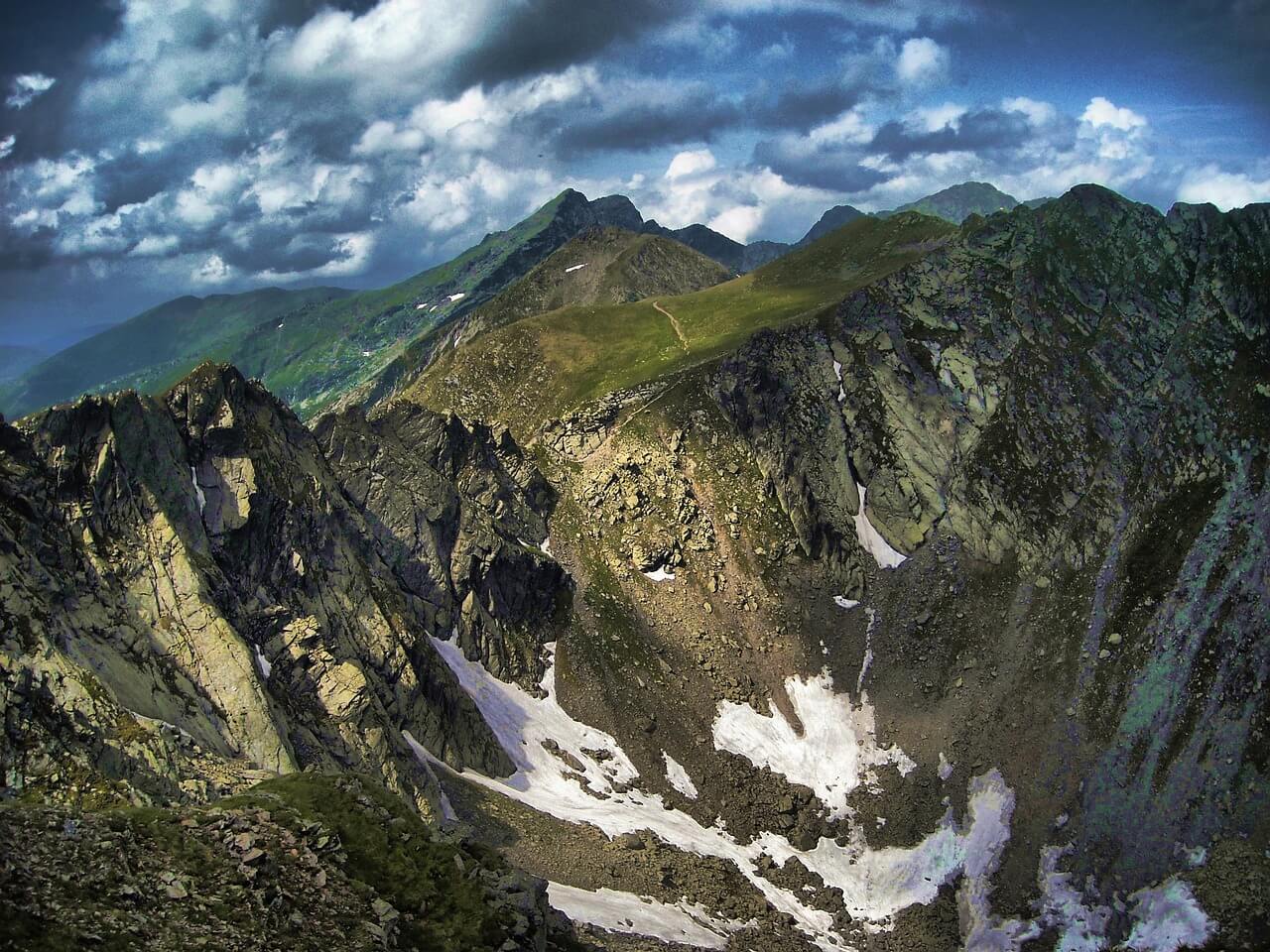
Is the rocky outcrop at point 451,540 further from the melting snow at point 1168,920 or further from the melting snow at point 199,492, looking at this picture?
the melting snow at point 1168,920

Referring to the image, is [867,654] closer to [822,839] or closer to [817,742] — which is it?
[817,742]

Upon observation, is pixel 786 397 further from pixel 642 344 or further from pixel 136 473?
pixel 136 473

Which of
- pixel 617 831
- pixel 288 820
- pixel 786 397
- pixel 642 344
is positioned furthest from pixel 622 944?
pixel 642 344

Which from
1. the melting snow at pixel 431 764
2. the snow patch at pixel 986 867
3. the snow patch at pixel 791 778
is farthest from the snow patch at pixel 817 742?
the melting snow at pixel 431 764

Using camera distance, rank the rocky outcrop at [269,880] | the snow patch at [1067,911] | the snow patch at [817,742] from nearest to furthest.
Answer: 1. the rocky outcrop at [269,880]
2. the snow patch at [1067,911]
3. the snow patch at [817,742]

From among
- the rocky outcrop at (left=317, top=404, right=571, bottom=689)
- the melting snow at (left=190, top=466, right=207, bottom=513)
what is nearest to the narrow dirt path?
the rocky outcrop at (left=317, top=404, right=571, bottom=689)

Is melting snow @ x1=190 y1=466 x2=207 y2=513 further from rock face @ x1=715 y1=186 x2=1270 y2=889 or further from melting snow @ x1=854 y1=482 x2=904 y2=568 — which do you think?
melting snow @ x1=854 y1=482 x2=904 y2=568

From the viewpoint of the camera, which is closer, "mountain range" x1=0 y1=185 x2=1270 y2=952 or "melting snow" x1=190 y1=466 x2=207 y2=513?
"mountain range" x1=0 y1=185 x2=1270 y2=952
